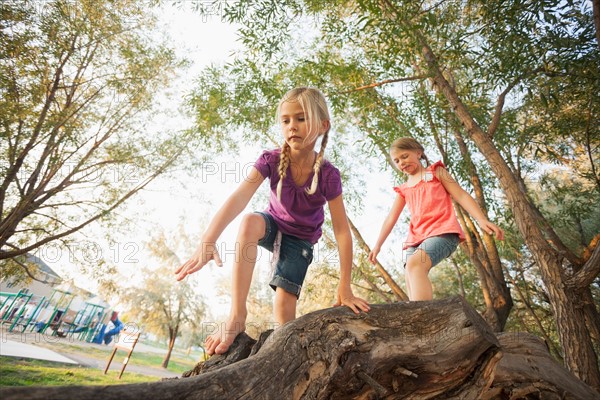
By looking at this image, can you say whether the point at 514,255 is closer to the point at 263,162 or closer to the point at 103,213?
the point at 263,162

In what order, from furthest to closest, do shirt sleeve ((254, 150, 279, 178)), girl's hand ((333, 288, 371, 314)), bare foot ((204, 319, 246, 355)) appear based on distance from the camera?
shirt sleeve ((254, 150, 279, 178)) < bare foot ((204, 319, 246, 355)) < girl's hand ((333, 288, 371, 314))

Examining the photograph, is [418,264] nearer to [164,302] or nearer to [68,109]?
[68,109]

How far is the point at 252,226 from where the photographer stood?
211 centimetres

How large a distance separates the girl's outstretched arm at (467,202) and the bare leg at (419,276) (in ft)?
1.66

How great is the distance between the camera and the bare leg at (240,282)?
1.81 meters

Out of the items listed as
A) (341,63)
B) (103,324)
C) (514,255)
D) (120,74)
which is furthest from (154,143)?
(103,324)

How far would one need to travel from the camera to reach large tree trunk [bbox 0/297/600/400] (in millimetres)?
1210

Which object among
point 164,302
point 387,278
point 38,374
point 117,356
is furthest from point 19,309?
point 387,278

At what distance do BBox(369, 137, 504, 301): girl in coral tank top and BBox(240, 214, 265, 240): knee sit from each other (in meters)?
1.15

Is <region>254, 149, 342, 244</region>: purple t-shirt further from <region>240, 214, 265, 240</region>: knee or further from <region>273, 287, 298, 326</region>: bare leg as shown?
<region>273, 287, 298, 326</region>: bare leg

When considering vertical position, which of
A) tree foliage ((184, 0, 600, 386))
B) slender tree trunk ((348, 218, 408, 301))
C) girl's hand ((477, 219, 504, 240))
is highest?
tree foliage ((184, 0, 600, 386))

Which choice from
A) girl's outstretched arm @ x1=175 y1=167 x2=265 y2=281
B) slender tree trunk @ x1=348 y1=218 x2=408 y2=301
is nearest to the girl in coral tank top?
girl's outstretched arm @ x1=175 y1=167 x2=265 y2=281

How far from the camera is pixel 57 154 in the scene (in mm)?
7500

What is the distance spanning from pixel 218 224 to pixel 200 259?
28 cm
